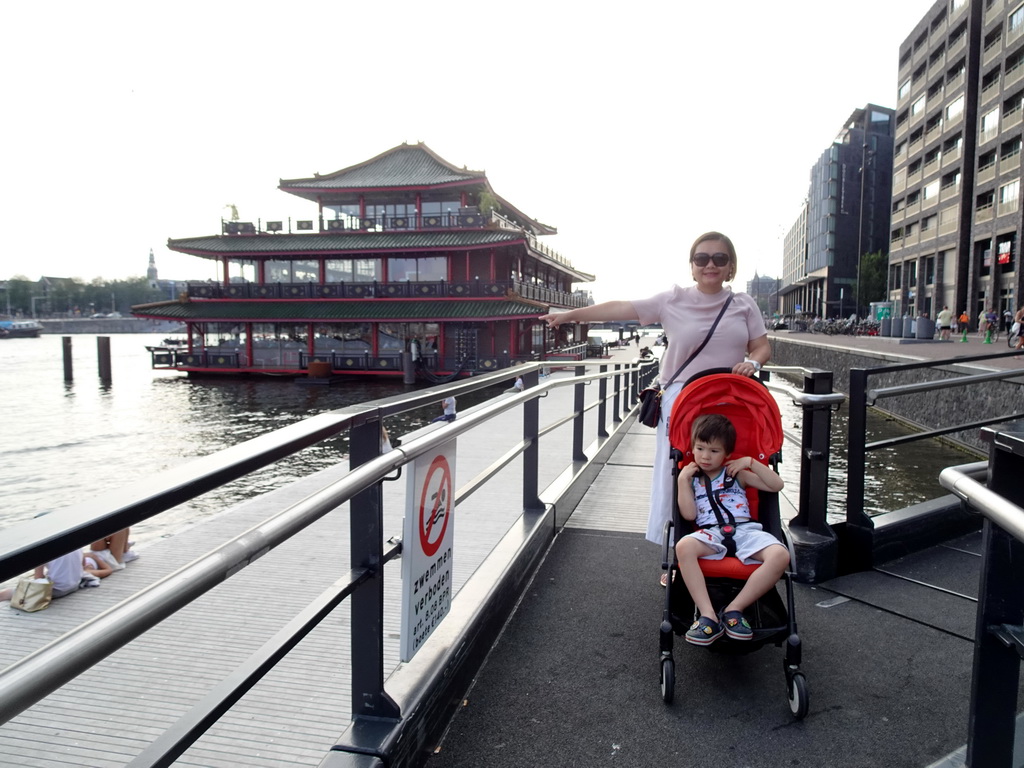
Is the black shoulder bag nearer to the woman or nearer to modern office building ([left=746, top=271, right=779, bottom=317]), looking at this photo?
the woman

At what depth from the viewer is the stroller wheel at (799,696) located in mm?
2562

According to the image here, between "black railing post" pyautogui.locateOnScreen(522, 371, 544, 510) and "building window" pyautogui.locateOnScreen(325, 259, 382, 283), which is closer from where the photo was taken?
"black railing post" pyautogui.locateOnScreen(522, 371, 544, 510)

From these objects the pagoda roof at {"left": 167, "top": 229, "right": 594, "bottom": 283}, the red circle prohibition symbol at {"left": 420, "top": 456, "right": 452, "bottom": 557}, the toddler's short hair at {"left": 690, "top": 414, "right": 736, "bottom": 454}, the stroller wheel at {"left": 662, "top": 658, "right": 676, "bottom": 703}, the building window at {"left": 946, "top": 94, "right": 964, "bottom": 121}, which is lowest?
the stroller wheel at {"left": 662, "top": 658, "right": 676, "bottom": 703}

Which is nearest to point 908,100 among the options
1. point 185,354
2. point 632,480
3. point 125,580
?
point 185,354

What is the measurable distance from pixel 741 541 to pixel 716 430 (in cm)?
47

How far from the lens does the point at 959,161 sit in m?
47.1

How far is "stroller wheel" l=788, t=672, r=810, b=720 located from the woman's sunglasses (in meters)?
1.83

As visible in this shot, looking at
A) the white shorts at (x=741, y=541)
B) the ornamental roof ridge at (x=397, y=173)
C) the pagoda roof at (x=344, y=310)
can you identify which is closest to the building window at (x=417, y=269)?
the pagoda roof at (x=344, y=310)

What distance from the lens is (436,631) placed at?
2773mm

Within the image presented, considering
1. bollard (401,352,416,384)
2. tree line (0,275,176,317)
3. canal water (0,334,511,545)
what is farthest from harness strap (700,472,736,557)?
tree line (0,275,176,317)

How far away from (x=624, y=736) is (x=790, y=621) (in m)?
0.79

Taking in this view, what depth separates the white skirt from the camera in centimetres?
361

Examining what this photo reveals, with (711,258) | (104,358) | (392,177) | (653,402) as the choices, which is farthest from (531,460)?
(104,358)

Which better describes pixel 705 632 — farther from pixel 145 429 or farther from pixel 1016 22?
pixel 1016 22
